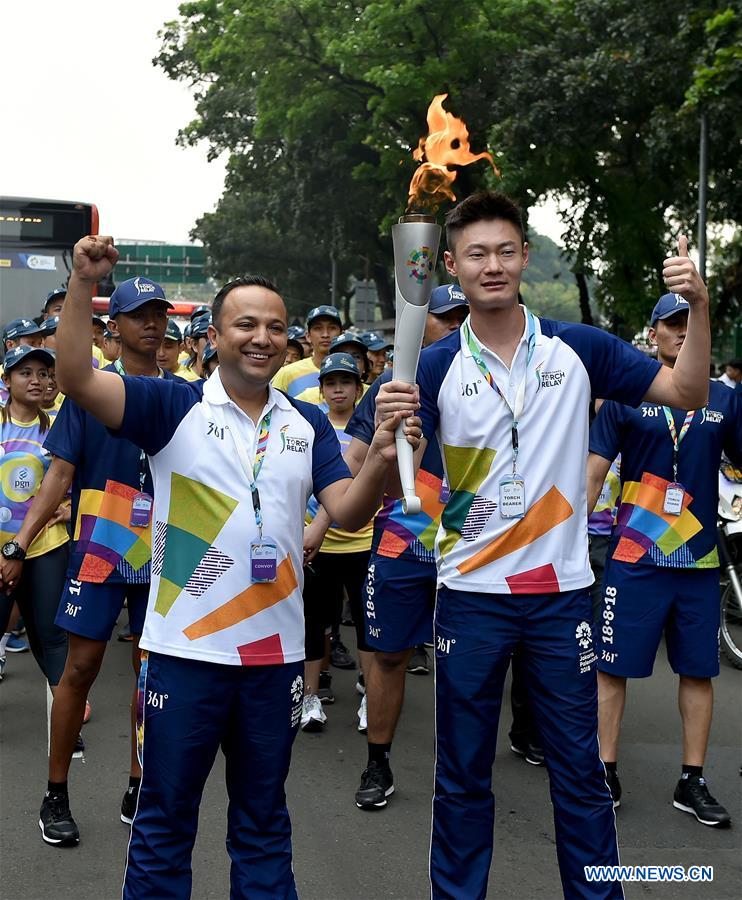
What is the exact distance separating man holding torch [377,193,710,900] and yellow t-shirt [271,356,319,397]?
4270 millimetres

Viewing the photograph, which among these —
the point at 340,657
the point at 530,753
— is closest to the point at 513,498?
the point at 530,753

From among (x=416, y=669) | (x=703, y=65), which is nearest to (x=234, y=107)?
(x=703, y=65)

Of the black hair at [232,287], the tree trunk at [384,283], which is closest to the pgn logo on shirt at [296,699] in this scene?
the black hair at [232,287]

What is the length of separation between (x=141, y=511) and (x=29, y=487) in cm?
160

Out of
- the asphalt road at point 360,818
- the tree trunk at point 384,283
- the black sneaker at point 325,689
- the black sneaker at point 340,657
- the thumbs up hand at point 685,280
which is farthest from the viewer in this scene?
the tree trunk at point 384,283

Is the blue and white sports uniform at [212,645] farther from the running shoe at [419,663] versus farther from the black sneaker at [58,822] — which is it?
the running shoe at [419,663]

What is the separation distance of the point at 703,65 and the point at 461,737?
12661mm

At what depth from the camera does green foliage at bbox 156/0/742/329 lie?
17.8 metres

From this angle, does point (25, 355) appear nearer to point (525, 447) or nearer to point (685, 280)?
point (525, 447)

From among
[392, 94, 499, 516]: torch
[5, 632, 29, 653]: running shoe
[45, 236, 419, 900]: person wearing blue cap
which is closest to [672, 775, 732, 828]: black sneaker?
[45, 236, 419, 900]: person wearing blue cap

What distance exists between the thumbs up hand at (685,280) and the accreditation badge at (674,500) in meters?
1.63

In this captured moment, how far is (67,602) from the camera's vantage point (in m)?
4.47

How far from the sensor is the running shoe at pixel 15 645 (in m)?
7.66

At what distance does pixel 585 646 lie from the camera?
336cm
